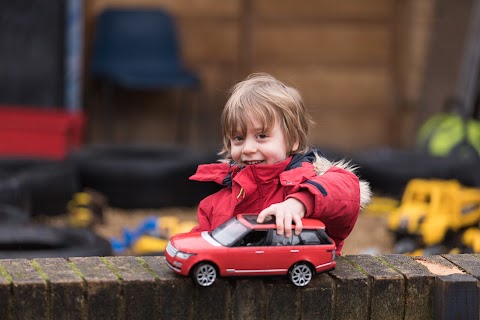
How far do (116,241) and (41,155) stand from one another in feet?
6.65

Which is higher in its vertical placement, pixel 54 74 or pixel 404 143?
pixel 54 74

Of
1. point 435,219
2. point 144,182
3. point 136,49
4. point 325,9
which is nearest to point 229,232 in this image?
point 435,219

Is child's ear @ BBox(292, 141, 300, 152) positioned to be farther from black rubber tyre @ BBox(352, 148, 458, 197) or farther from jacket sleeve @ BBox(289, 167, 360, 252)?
black rubber tyre @ BBox(352, 148, 458, 197)

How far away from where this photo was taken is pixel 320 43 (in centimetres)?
1100

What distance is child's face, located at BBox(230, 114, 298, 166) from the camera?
129 inches

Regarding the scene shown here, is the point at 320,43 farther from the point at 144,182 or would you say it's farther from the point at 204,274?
the point at 204,274

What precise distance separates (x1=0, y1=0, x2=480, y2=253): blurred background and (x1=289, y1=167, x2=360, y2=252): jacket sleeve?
676 centimetres

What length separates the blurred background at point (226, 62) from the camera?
9875mm

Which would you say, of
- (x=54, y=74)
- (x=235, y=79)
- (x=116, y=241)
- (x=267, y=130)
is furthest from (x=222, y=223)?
(x=235, y=79)

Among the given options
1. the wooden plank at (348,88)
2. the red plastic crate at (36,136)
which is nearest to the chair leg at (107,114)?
the red plastic crate at (36,136)

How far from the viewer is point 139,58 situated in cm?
1056

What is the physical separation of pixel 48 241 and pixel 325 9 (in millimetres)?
5951

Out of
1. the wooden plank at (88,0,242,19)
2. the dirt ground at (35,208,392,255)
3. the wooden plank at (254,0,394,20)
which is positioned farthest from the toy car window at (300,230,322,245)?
the wooden plank at (254,0,394,20)

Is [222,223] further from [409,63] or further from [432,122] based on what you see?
[409,63]
